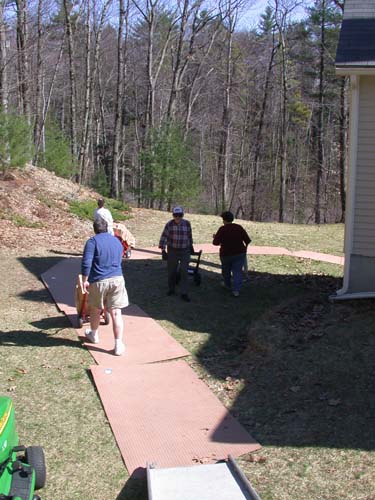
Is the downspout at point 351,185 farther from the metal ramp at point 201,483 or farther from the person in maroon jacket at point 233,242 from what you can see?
the metal ramp at point 201,483

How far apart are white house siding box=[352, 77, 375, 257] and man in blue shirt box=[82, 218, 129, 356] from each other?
4020 mm

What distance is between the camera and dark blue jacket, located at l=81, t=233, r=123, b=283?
711 cm

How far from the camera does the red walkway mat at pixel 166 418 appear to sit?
205 inches

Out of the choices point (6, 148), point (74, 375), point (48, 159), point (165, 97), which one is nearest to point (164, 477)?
point (74, 375)

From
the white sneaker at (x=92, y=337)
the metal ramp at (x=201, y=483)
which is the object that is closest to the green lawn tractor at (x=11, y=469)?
the metal ramp at (x=201, y=483)

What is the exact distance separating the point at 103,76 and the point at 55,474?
4839cm

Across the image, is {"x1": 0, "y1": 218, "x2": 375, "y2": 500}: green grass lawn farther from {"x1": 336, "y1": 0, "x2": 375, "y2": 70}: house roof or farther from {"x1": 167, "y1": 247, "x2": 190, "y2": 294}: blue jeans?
{"x1": 336, "y1": 0, "x2": 375, "y2": 70}: house roof

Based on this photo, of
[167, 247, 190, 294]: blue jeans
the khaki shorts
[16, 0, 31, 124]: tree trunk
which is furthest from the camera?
[16, 0, 31, 124]: tree trunk

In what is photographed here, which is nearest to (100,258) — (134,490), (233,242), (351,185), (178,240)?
(178,240)

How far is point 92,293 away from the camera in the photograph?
7352 mm

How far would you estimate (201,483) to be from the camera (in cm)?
454

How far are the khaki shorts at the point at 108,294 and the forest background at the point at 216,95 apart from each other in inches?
975

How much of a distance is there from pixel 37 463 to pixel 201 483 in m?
Result: 1.24

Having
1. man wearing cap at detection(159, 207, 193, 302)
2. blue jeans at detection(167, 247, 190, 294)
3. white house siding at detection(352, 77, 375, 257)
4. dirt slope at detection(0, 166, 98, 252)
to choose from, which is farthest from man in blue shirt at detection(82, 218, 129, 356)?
dirt slope at detection(0, 166, 98, 252)
